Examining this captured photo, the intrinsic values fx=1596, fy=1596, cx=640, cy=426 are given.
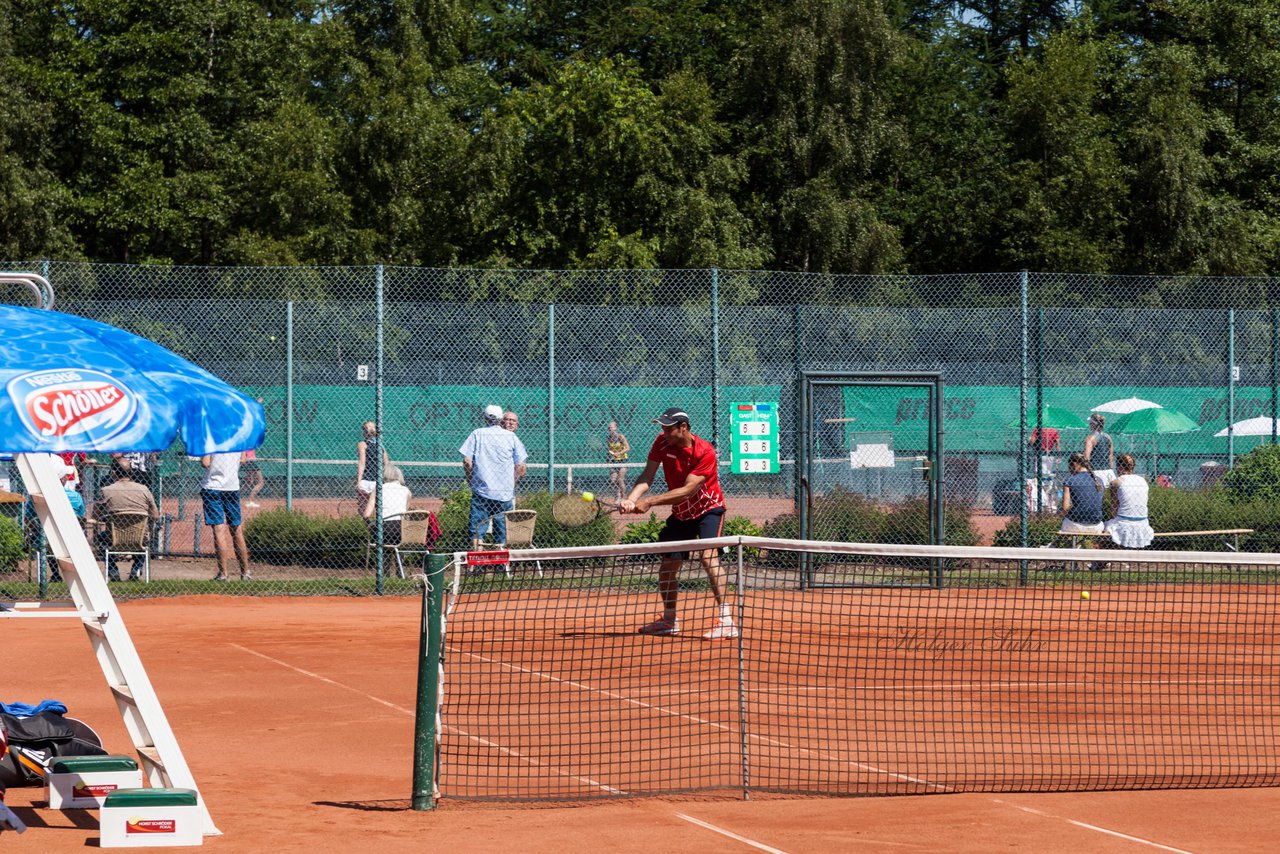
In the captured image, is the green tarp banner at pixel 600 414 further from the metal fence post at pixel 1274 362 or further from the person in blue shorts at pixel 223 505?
the person in blue shorts at pixel 223 505

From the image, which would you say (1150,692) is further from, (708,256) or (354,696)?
(708,256)

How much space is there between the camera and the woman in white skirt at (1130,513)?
15.6 metres

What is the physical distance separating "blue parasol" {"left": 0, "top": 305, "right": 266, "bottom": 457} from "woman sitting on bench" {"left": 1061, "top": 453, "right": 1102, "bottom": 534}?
11199 mm

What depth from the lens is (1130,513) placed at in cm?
1563

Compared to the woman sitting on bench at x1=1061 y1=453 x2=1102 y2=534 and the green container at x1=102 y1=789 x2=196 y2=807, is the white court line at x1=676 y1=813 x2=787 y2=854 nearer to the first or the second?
the green container at x1=102 y1=789 x2=196 y2=807

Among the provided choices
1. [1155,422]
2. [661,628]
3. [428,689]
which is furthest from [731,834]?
[1155,422]

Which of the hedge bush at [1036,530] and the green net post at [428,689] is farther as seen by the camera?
the hedge bush at [1036,530]

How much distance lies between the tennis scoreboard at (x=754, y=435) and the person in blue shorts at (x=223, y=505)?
4.75 m

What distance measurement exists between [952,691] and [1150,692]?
112 centimetres

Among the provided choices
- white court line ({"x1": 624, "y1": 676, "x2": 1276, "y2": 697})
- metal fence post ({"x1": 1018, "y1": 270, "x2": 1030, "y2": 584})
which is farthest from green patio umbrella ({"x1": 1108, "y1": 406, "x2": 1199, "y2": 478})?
white court line ({"x1": 624, "y1": 676, "x2": 1276, "y2": 697})

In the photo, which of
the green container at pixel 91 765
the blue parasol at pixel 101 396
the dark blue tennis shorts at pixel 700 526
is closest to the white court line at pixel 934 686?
the dark blue tennis shorts at pixel 700 526

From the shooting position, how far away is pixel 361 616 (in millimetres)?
13469

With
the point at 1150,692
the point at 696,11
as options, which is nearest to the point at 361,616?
the point at 1150,692

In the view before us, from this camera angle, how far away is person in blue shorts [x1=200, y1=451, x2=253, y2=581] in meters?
14.7
